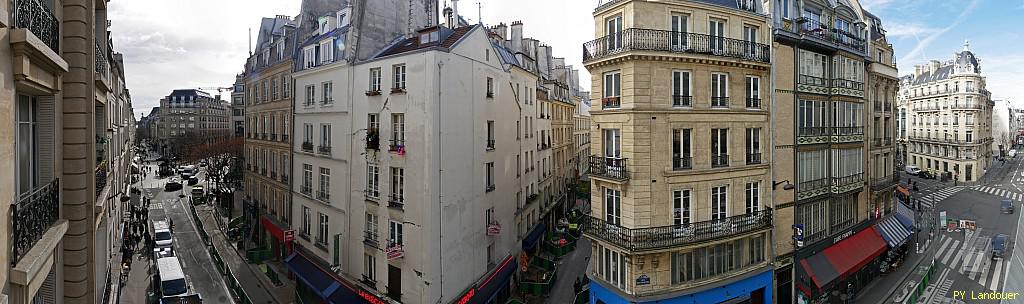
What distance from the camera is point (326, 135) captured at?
26.3 m

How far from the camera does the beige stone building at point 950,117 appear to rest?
65938 millimetres

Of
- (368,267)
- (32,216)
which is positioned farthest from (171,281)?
(32,216)

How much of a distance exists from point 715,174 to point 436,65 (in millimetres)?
12427

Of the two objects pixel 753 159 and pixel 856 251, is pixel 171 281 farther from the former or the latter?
pixel 856 251

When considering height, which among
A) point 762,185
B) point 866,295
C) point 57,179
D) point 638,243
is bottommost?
point 866,295

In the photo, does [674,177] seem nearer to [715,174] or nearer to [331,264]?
[715,174]

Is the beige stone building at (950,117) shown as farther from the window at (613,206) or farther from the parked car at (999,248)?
the window at (613,206)

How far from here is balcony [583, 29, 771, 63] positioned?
18.2 m

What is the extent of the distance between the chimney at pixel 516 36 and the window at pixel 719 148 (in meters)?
24.1

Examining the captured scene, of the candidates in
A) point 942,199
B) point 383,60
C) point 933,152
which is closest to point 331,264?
point 383,60

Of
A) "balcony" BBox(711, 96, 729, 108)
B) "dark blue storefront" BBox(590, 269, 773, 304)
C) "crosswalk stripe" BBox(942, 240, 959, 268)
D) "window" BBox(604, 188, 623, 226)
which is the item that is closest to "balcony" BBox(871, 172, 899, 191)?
"crosswalk stripe" BBox(942, 240, 959, 268)

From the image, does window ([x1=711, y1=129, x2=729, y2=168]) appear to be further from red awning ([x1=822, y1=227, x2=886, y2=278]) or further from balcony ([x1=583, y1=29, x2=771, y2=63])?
red awning ([x1=822, y1=227, x2=886, y2=278])

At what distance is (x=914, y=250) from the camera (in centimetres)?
3359

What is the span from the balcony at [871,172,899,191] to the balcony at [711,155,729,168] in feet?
47.4
